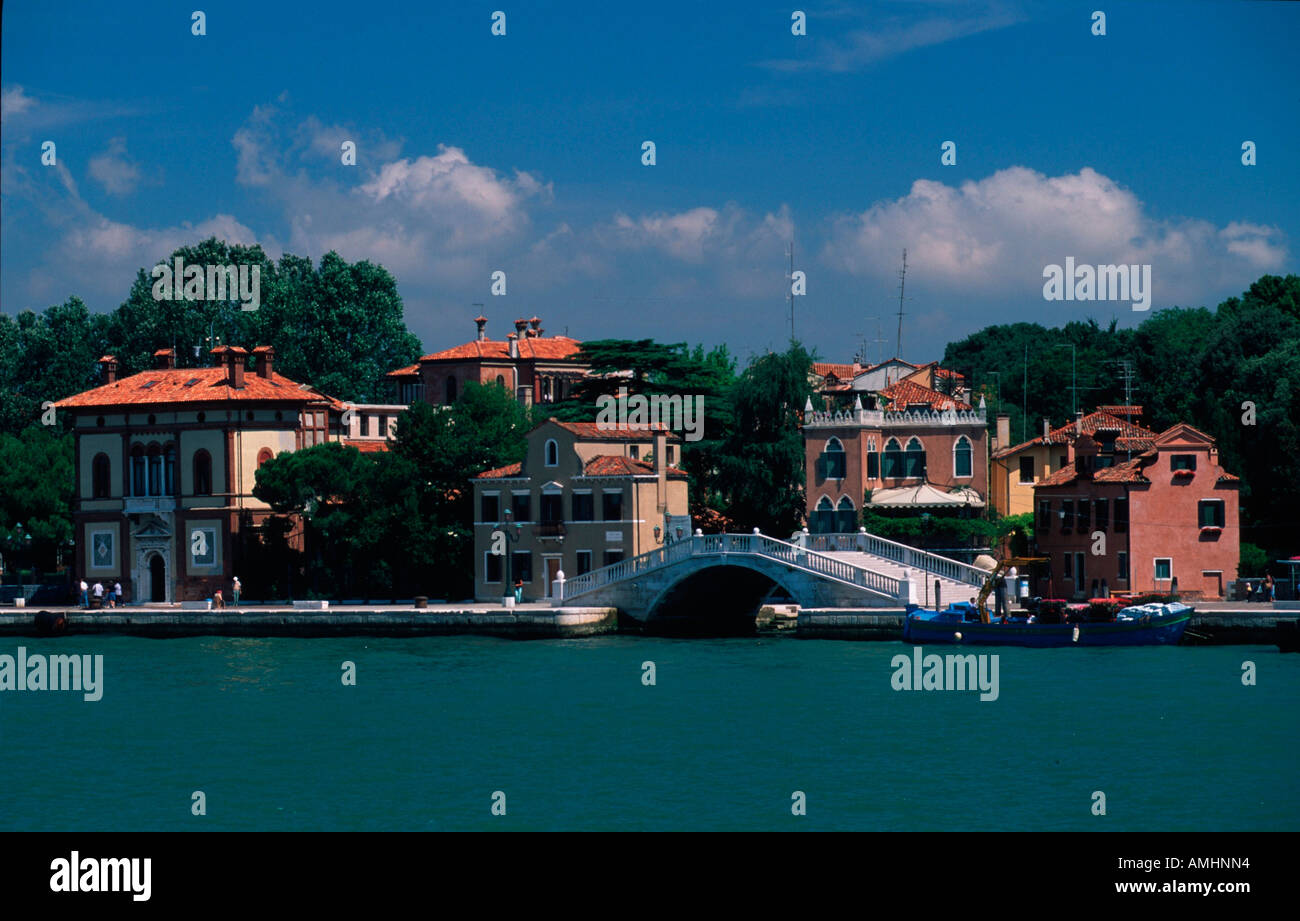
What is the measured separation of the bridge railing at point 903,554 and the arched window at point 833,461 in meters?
3.14

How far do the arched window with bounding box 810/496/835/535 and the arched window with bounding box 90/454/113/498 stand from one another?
20931 mm

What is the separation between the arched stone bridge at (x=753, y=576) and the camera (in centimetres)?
4459

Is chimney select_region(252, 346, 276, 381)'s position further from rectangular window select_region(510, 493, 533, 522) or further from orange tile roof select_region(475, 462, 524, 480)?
rectangular window select_region(510, 493, 533, 522)

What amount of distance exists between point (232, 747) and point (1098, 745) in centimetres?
1295

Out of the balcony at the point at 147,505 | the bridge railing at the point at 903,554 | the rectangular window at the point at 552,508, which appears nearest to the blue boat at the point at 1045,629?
the bridge railing at the point at 903,554

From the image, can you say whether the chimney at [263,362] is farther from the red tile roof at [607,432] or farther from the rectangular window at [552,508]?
the rectangular window at [552,508]

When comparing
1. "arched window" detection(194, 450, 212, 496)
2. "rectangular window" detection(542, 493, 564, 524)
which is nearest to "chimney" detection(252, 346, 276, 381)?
"arched window" detection(194, 450, 212, 496)

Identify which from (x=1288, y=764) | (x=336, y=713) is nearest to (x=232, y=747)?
(x=336, y=713)

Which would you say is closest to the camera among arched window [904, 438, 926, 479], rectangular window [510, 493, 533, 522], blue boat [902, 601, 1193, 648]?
blue boat [902, 601, 1193, 648]

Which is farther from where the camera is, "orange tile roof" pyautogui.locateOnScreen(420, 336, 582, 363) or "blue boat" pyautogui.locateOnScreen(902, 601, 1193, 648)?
"orange tile roof" pyautogui.locateOnScreen(420, 336, 582, 363)

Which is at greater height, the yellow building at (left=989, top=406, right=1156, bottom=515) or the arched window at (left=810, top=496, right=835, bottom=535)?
the yellow building at (left=989, top=406, right=1156, bottom=515)

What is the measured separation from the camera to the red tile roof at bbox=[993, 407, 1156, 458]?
162ft

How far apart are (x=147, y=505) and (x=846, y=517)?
2014 centimetres

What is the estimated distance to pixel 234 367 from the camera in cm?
5744
